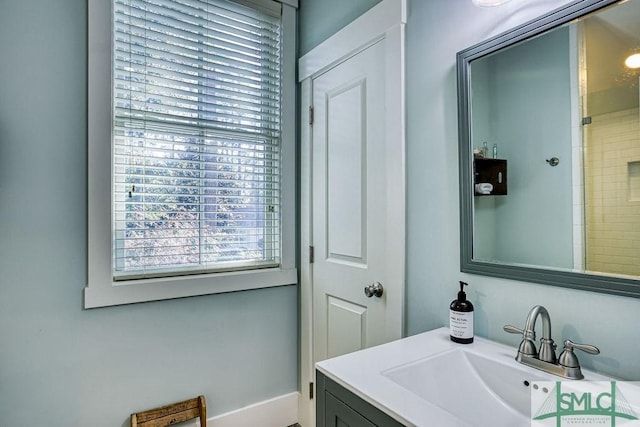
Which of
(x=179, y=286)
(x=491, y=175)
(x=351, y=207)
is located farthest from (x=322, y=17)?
(x=179, y=286)

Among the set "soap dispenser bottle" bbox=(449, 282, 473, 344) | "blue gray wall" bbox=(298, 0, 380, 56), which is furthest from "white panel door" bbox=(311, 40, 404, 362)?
"soap dispenser bottle" bbox=(449, 282, 473, 344)

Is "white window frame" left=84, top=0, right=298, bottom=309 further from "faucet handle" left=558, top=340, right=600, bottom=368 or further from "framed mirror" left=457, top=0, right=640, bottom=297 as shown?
"faucet handle" left=558, top=340, right=600, bottom=368

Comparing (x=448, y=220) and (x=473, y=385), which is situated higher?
(x=448, y=220)

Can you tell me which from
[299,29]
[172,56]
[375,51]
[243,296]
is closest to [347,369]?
[243,296]

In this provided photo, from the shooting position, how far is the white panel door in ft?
5.09

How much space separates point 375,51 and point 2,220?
1.69 metres

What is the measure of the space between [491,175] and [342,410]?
831 mm

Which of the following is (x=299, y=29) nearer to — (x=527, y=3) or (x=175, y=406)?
(x=527, y=3)

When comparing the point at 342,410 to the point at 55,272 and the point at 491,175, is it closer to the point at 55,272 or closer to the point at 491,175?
the point at 491,175

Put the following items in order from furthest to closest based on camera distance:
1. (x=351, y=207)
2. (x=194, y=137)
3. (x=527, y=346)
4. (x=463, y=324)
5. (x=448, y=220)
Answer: (x=194, y=137)
(x=351, y=207)
(x=448, y=220)
(x=463, y=324)
(x=527, y=346)

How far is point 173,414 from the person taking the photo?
5.73 feet

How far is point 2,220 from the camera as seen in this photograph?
1438 millimetres

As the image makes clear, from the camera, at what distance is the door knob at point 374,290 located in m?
1.54

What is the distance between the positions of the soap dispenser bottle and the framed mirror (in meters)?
0.13
